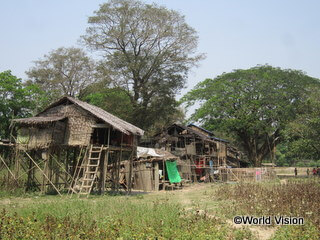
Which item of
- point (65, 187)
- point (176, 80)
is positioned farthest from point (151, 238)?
point (176, 80)

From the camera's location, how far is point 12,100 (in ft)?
88.2

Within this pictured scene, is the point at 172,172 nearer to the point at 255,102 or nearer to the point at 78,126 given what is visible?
the point at 78,126

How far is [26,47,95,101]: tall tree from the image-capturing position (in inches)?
1307

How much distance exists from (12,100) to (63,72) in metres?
7.79

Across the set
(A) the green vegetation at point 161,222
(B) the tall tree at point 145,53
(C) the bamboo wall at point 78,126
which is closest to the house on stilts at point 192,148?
(B) the tall tree at point 145,53

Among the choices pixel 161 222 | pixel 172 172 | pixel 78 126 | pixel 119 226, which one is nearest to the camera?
pixel 119 226

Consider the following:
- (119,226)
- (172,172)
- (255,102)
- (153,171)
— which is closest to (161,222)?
(119,226)

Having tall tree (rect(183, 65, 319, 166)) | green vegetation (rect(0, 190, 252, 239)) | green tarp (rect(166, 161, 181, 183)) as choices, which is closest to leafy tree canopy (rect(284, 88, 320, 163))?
tall tree (rect(183, 65, 319, 166))

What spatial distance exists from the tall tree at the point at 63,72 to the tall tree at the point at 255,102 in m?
12.3

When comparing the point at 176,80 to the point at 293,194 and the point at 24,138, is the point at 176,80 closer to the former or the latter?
the point at 24,138

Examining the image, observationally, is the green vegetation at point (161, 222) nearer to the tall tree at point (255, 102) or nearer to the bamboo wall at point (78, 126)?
the bamboo wall at point (78, 126)

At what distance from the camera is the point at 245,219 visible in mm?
8969

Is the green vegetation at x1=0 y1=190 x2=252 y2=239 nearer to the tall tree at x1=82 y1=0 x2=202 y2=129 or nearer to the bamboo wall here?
the bamboo wall

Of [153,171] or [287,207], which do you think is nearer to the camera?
[287,207]
